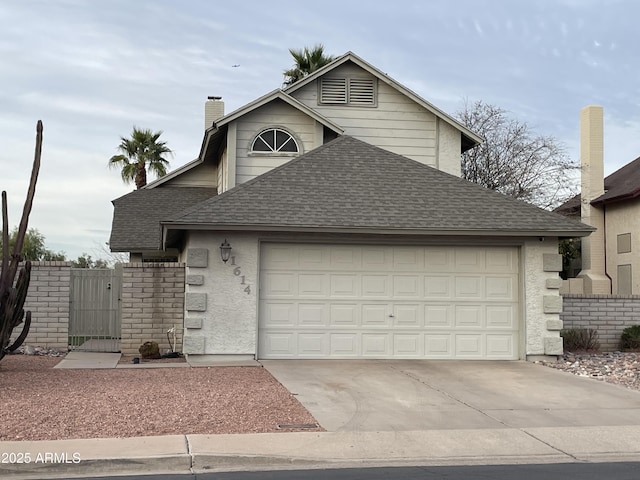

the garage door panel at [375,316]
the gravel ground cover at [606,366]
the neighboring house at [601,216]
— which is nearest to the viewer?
the gravel ground cover at [606,366]

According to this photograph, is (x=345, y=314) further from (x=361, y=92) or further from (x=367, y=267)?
(x=361, y=92)

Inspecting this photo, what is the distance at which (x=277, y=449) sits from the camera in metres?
8.05

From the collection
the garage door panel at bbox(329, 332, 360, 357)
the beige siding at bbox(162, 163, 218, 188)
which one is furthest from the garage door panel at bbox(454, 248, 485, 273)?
the beige siding at bbox(162, 163, 218, 188)

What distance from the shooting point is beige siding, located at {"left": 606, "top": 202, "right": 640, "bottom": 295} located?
93.9 feet

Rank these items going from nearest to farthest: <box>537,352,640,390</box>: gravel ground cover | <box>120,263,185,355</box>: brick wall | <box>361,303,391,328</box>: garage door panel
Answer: <box>537,352,640,390</box>: gravel ground cover, <box>361,303,391,328</box>: garage door panel, <box>120,263,185,355</box>: brick wall

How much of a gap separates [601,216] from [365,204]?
63.7ft

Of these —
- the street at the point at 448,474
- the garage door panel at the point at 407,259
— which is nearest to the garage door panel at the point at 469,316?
the garage door panel at the point at 407,259

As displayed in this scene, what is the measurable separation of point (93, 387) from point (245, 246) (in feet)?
14.8

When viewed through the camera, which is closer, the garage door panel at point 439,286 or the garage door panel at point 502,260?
the garage door panel at point 439,286

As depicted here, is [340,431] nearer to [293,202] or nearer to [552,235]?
[293,202]

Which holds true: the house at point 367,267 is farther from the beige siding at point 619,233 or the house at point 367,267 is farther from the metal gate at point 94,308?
the beige siding at point 619,233

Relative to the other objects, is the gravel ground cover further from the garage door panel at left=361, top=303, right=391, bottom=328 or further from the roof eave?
the garage door panel at left=361, top=303, right=391, bottom=328

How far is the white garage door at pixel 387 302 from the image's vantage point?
49.9 feet

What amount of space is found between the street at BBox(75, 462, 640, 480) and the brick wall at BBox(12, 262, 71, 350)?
1073cm
